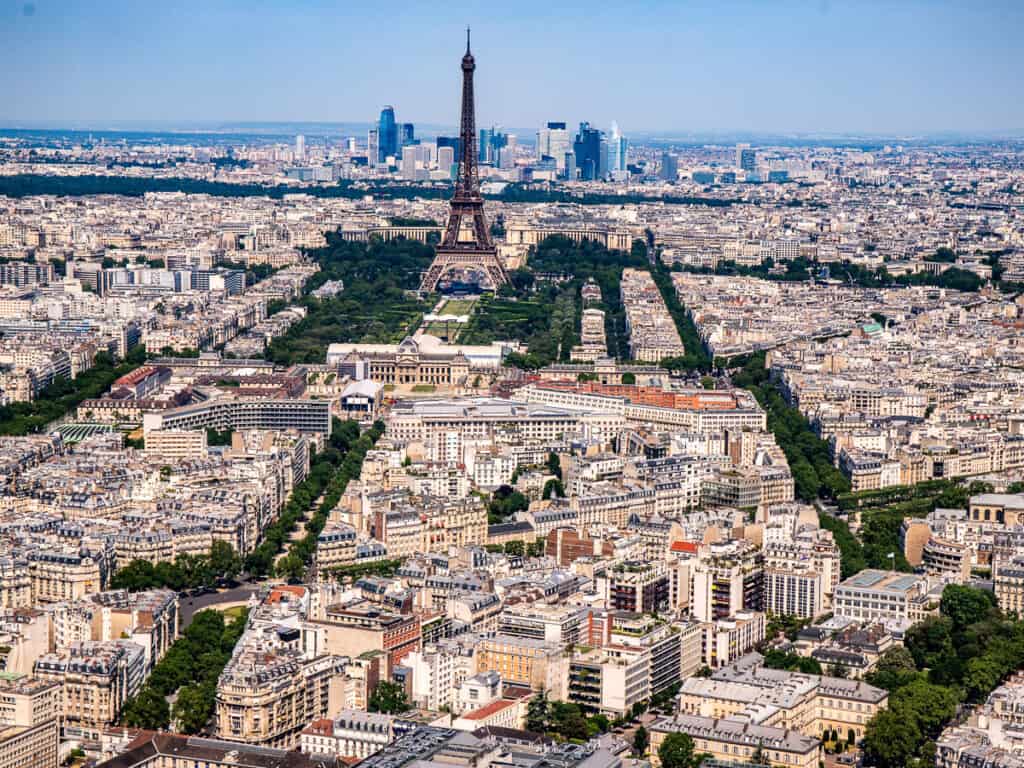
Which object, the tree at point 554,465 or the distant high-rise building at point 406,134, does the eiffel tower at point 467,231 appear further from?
the distant high-rise building at point 406,134

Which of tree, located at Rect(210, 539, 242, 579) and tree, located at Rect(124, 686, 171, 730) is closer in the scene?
tree, located at Rect(124, 686, 171, 730)

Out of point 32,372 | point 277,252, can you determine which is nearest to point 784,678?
point 32,372

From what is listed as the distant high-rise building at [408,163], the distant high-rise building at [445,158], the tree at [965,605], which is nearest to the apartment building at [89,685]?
the tree at [965,605]

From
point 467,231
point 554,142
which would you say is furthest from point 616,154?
point 467,231

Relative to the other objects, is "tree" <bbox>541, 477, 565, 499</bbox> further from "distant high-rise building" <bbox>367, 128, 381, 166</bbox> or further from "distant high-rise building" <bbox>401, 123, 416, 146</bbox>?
"distant high-rise building" <bbox>401, 123, 416, 146</bbox>

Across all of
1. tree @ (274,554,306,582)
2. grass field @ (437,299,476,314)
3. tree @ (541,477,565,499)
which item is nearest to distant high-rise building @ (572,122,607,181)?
grass field @ (437,299,476,314)

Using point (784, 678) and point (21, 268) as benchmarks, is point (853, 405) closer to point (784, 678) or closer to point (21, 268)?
point (784, 678)
